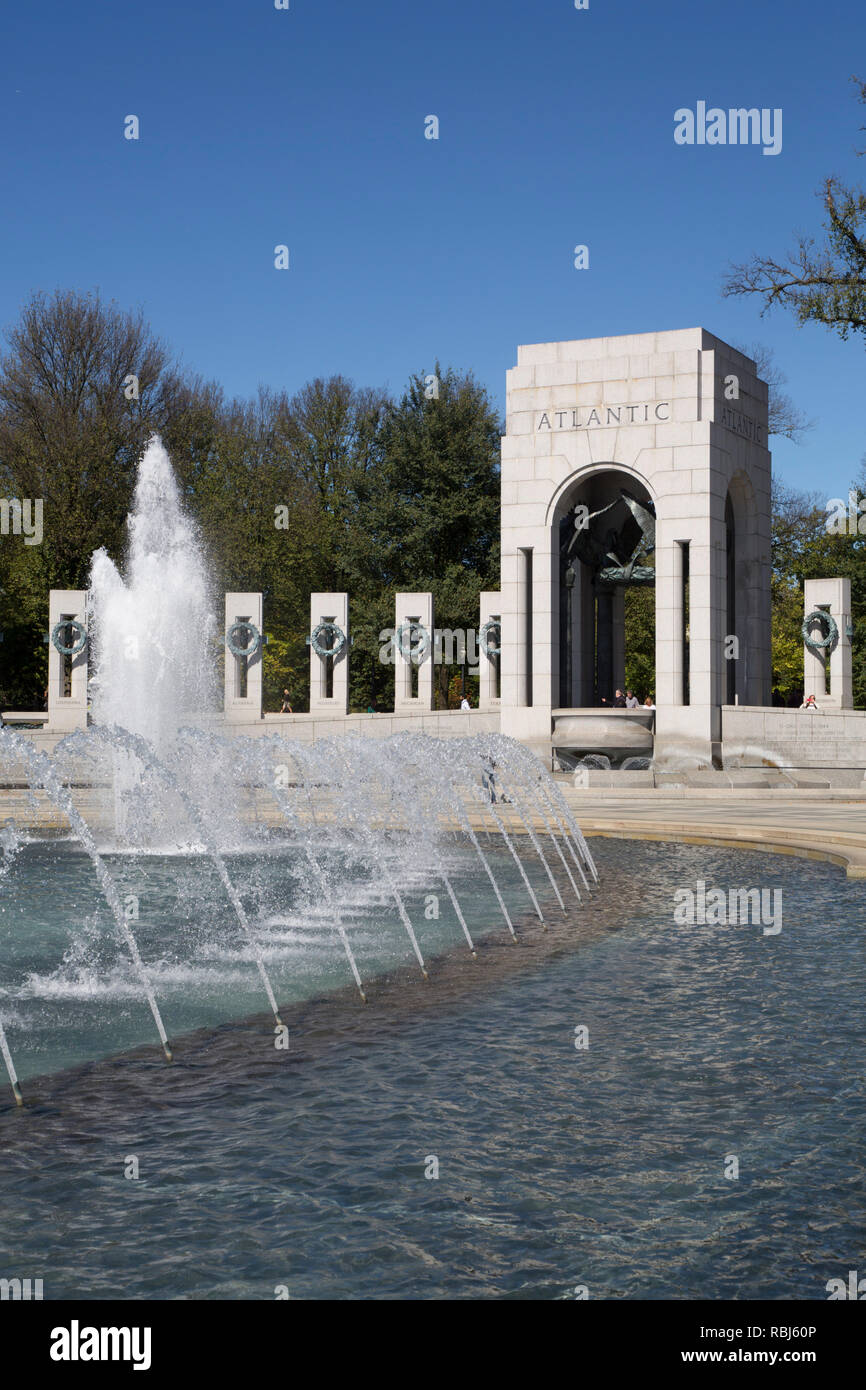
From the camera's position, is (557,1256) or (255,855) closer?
(557,1256)

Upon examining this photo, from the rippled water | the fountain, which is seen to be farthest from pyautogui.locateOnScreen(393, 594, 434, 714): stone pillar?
the rippled water

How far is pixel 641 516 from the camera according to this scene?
32.7 meters

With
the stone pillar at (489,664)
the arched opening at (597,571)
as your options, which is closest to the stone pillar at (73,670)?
the stone pillar at (489,664)

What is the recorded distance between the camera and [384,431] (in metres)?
53.9

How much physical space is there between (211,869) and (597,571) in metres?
21.6

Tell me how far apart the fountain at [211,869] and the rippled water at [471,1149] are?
0.69 metres

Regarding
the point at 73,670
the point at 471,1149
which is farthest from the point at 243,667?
the point at 471,1149

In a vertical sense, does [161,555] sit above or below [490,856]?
above

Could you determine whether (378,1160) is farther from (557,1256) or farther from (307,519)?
(307,519)

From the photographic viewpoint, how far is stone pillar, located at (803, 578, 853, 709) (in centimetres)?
3406

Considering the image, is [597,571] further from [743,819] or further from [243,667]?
[743,819]

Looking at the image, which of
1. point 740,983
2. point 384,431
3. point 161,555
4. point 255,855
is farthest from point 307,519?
point 740,983
